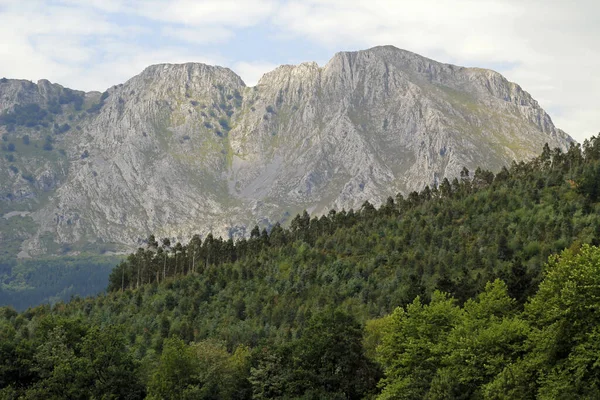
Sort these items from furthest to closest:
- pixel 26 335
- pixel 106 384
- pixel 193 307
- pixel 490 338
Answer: pixel 193 307 → pixel 26 335 → pixel 106 384 → pixel 490 338

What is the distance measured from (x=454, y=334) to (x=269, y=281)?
4150 inches

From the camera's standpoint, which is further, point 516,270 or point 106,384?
point 516,270

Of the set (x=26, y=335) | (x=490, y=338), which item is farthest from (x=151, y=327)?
(x=490, y=338)

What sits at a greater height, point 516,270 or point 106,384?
point 516,270

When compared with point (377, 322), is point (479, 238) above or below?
above

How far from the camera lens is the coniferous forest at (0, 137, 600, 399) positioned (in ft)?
236

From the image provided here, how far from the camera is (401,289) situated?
154m

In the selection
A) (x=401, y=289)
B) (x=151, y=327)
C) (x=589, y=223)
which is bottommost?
(x=151, y=327)

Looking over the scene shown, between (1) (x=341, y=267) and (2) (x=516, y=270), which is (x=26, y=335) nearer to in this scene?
(1) (x=341, y=267)

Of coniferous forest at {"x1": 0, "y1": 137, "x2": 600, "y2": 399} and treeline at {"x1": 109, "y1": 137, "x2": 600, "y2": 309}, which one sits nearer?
coniferous forest at {"x1": 0, "y1": 137, "x2": 600, "y2": 399}

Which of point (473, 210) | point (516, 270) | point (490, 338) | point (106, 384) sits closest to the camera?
point (490, 338)

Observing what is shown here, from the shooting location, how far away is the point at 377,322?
415 ft

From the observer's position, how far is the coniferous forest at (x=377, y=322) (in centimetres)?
7188

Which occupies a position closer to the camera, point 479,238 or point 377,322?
point 377,322
